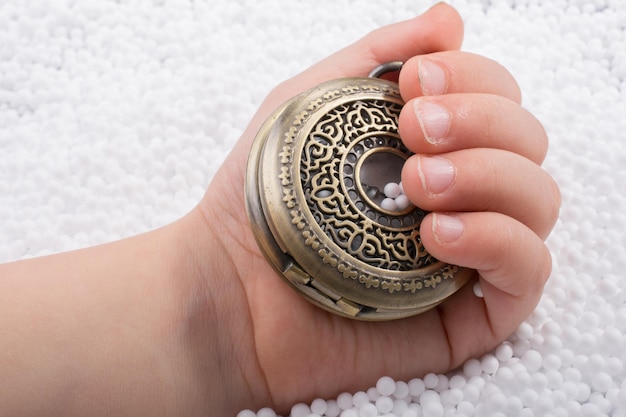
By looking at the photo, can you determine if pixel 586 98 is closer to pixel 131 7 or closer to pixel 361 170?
pixel 361 170

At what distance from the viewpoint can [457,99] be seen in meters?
0.80

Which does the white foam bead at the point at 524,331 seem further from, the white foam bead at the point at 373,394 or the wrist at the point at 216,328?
the wrist at the point at 216,328

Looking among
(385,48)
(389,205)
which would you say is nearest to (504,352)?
(389,205)

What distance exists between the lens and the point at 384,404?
842 millimetres

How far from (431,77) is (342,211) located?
7.1 inches

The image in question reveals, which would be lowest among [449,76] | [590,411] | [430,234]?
[590,411]

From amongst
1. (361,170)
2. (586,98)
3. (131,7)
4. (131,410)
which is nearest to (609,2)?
(586,98)

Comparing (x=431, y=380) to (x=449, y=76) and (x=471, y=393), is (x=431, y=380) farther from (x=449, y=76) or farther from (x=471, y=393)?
(x=449, y=76)

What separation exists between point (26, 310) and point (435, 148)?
475mm

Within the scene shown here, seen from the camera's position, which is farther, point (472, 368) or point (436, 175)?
point (472, 368)

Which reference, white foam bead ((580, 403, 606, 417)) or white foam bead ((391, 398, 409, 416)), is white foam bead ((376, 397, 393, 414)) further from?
white foam bead ((580, 403, 606, 417))

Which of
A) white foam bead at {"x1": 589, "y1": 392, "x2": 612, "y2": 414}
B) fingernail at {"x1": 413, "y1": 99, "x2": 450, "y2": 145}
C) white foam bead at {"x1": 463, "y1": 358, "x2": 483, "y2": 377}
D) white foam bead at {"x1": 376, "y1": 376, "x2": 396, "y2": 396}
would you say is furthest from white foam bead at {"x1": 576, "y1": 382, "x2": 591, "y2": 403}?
fingernail at {"x1": 413, "y1": 99, "x2": 450, "y2": 145}

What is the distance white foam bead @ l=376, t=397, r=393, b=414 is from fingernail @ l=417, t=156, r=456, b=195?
0.81ft

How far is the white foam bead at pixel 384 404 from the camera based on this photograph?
84 cm
